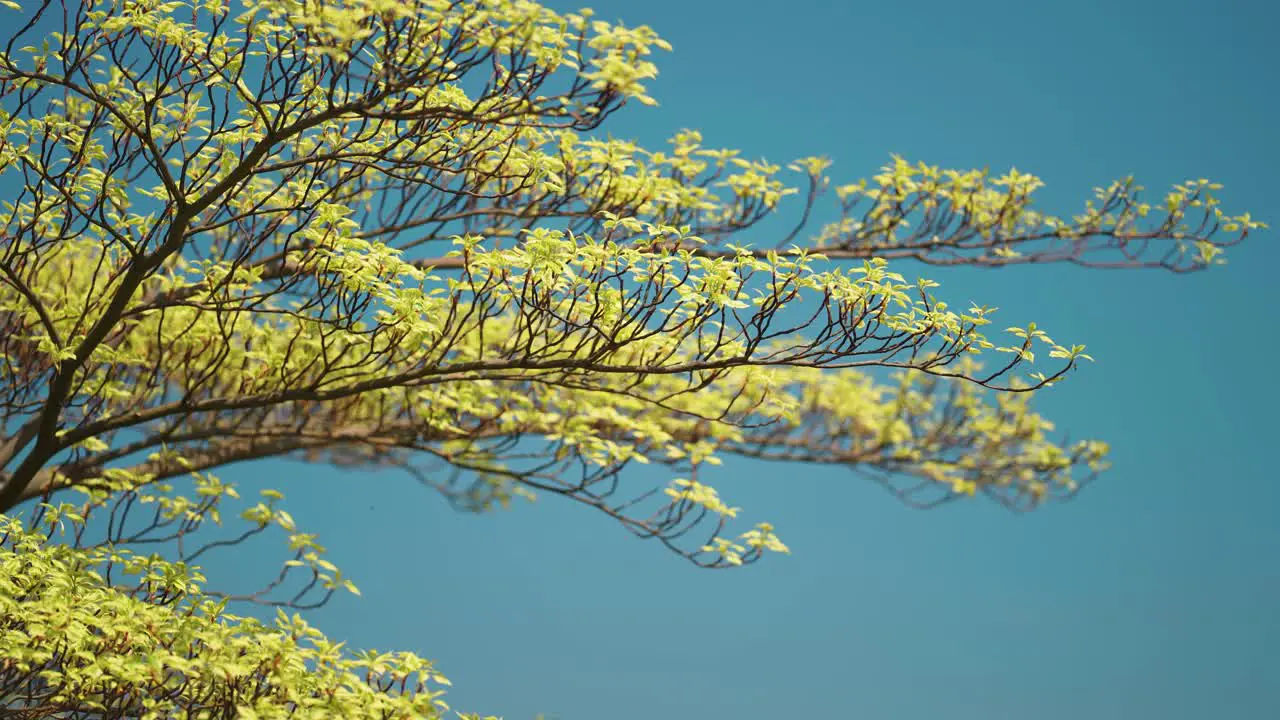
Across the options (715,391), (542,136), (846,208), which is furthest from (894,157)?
(542,136)

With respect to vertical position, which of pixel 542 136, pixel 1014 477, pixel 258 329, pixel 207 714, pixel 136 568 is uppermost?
pixel 1014 477

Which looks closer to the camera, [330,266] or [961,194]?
[330,266]

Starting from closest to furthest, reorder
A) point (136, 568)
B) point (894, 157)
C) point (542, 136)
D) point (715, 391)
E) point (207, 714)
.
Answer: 1. point (207, 714)
2. point (136, 568)
3. point (542, 136)
4. point (894, 157)
5. point (715, 391)

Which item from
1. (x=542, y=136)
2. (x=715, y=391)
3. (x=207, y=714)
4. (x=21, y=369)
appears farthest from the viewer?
(x=715, y=391)

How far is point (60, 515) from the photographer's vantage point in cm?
523

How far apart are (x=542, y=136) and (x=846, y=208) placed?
2.42 metres

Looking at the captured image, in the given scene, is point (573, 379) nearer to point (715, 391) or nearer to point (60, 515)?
point (60, 515)

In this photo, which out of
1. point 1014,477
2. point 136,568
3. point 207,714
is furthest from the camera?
point 1014,477

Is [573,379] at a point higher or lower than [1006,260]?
lower

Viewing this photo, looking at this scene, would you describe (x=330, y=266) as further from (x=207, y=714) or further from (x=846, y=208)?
(x=846, y=208)

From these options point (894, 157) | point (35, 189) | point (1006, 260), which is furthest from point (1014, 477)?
point (35, 189)

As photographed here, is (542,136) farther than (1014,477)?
No

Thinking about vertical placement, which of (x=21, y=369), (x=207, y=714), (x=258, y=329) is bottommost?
(x=207, y=714)

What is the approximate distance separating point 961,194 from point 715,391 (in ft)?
6.71
